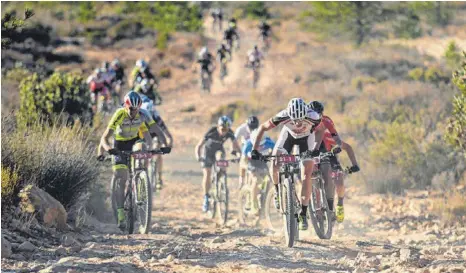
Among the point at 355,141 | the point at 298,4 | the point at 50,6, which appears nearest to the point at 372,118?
the point at 355,141

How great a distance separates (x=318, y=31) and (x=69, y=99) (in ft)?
160

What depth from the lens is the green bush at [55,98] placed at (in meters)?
19.2

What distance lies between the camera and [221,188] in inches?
632

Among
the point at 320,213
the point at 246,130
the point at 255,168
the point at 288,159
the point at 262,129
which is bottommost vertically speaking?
the point at 320,213

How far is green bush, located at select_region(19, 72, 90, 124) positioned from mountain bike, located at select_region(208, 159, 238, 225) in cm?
414

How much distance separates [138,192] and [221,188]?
3.41m

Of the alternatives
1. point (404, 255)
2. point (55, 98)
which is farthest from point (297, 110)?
point (55, 98)

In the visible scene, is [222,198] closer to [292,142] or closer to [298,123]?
[292,142]

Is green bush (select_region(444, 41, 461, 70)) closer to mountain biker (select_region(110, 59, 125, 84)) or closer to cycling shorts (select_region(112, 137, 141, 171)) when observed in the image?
mountain biker (select_region(110, 59, 125, 84))

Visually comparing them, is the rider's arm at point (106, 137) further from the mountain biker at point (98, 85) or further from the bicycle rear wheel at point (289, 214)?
the mountain biker at point (98, 85)

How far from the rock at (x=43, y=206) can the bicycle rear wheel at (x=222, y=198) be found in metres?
4.10

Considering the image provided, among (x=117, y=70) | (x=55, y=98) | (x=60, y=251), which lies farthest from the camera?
(x=117, y=70)

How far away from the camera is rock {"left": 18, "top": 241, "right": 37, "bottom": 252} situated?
10.5 m

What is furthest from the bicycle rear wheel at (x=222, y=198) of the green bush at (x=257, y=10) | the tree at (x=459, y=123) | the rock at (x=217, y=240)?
the green bush at (x=257, y=10)
